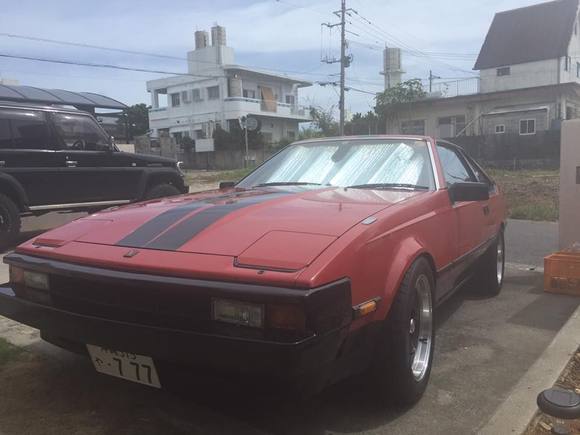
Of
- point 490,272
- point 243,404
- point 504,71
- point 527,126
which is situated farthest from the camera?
point 504,71

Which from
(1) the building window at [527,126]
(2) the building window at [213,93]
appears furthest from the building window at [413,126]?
(2) the building window at [213,93]

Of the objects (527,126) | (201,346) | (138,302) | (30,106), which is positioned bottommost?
(201,346)

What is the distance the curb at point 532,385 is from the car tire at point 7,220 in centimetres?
654

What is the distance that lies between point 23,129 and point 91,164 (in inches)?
43.2

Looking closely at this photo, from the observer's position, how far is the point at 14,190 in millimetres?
7184

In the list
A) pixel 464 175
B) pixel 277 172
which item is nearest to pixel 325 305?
pixel 277 172

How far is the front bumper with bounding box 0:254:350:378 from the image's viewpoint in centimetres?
204

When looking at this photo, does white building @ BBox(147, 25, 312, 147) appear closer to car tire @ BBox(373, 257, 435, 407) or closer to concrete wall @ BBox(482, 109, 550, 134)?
concrete wall @ BBox(482, 109, 550, 134)

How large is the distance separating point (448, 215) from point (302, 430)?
174cm

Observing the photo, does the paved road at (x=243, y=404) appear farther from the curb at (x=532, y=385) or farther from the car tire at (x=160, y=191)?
the car tire at (x=160, y=191)

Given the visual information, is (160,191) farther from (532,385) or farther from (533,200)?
(533,200)

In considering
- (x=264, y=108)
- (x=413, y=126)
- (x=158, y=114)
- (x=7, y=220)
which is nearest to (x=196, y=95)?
(x=158, y=114)

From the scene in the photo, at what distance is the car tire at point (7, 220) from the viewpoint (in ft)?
23.2

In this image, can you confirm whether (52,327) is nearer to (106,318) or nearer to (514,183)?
(106,318)
